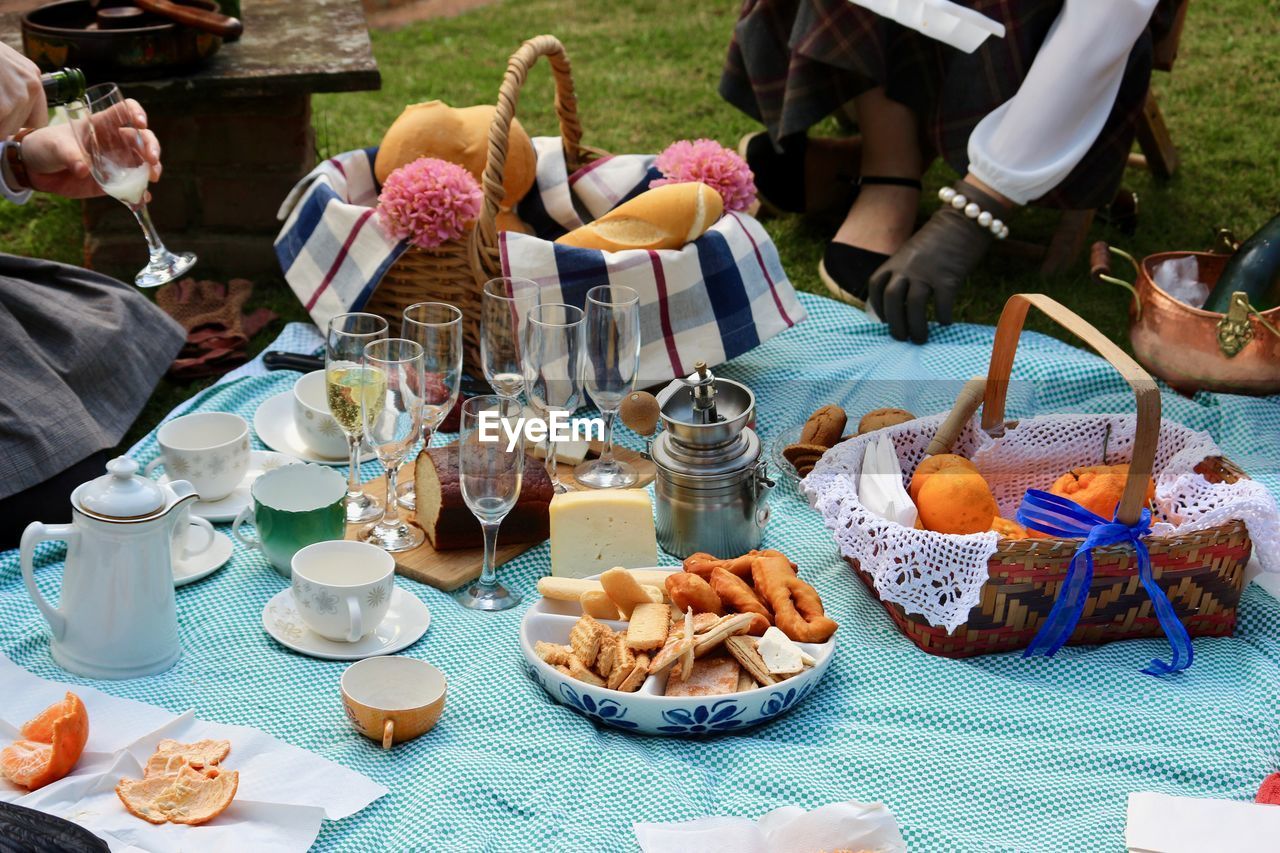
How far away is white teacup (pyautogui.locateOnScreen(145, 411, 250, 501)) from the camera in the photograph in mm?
2250

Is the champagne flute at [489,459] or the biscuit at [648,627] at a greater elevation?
the champagne flute at [489,459]

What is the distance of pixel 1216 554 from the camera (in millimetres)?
2002

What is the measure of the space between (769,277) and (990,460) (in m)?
0.83

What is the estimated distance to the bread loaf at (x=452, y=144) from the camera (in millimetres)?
2953

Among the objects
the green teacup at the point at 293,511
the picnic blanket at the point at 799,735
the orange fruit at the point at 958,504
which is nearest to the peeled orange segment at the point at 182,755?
the picnic blanket at the point at 799,735

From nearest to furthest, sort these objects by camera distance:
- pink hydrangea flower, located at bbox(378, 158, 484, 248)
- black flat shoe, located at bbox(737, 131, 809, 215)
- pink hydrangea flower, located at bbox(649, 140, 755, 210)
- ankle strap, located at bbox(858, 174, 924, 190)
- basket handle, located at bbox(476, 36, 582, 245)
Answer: basket handle, located at bbox(476, 36, 582, 245)
pink hydrangea flower, located at bbox(378, 158, 484, 248)
pink hydrangea flower, located at bbox(649, 140, 755, 210)
ankle strap, located at bbox(858, 174, 924, 190)
black flat shoe, located at bbox(737, 131, 809, 215)

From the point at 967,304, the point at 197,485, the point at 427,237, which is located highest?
the point at 427,237

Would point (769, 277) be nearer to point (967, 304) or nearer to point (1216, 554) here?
point (967, 304)

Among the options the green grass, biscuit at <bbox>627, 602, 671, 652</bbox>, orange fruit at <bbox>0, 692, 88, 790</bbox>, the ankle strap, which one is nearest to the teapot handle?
orange fruit at <bbox>0, 692, 88, 790</bbox>

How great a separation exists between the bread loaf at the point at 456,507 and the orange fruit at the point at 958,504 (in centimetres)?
65

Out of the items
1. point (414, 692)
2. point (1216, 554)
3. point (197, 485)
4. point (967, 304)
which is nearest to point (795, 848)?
point (414, 692)

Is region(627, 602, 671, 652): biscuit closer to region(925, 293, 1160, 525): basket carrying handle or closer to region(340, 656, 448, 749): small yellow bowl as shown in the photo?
region(340, 656, 448, 749): small yellow bowl

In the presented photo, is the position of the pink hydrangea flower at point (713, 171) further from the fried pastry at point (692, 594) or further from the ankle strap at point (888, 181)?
the fried pastry at point (692, 594)

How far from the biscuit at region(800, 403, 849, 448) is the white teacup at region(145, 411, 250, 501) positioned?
1.08 meters
